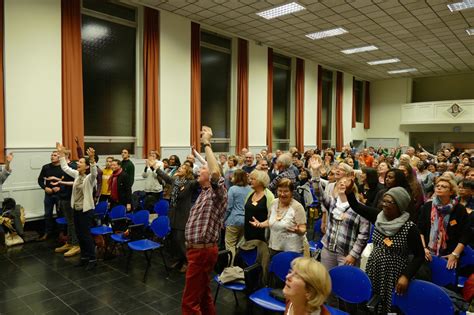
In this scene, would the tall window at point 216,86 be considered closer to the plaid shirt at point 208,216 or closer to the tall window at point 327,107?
the tall window at point 327,107

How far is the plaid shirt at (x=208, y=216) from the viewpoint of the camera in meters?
2.74

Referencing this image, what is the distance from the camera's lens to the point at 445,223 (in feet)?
10.0

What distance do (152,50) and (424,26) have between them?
679 centimetres

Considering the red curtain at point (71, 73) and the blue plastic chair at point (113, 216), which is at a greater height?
the red curtain at point (71, 73)

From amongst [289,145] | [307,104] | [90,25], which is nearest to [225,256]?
[90,25]

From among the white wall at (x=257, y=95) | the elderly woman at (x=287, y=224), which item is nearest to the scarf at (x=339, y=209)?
the elderly woman at (x=287, y=224)

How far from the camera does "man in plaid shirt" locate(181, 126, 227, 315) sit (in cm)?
272

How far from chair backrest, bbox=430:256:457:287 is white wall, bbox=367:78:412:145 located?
14817 mm

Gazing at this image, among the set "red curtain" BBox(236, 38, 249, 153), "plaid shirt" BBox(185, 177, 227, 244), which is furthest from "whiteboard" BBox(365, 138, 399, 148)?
"plaid shirt" BBox(185, 177, 227, 244)

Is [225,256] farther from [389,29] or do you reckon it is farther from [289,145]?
[289,145]

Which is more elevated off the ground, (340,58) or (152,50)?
(340,58)

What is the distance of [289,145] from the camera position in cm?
1216

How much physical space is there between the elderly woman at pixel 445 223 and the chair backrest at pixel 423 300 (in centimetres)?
74

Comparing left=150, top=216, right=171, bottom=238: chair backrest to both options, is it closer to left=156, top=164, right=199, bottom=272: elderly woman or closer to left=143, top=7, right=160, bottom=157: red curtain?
left=156, top=164, right=199, bottom=272: elderly woman
